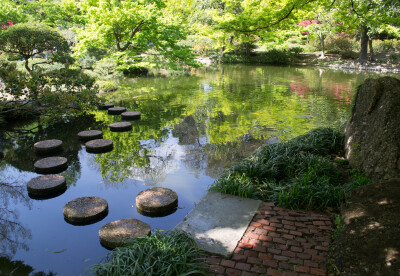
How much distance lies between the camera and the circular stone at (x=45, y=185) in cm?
488

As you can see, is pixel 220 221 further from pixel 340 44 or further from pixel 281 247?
pixel 340 44

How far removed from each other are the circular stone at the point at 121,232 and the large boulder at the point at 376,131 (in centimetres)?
345

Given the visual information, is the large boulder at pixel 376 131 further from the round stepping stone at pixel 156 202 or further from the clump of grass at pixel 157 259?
the round stepping stone at pixel 156 202

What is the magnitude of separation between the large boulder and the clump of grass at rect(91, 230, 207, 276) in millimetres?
2931

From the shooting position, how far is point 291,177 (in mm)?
4949

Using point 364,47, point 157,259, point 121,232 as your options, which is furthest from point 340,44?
point 157,259

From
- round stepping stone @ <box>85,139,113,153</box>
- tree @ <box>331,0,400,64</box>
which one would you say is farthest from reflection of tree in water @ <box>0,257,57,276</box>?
tree @ <box>331,0,400,64</box>

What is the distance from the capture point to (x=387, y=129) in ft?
14.1

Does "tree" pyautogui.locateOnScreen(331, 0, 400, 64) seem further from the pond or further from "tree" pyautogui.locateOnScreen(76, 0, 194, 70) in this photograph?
"tree" pyautogui.locateOnScreen(76, 0, 194, 70)

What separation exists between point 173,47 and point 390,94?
11.1 meters

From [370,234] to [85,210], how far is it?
143 inches

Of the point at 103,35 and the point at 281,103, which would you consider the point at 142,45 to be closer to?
the point at 103,35

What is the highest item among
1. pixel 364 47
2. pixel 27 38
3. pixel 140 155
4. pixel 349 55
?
pixel 27 38

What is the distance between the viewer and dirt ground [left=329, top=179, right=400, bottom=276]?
2.41m
